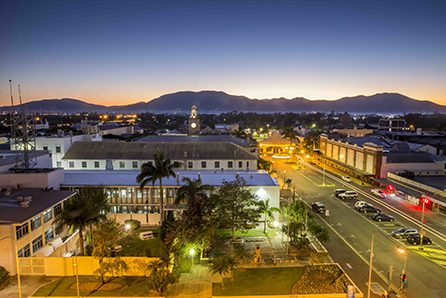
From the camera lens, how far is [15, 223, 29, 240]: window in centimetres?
2569

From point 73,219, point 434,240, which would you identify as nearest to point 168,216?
point 73,219

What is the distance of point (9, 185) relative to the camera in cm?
3531

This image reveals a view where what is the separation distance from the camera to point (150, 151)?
54219 millimetres

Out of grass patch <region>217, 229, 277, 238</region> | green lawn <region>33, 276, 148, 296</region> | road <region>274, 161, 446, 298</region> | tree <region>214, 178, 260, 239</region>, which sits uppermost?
tree <region>214, 178, 260, 239</region>

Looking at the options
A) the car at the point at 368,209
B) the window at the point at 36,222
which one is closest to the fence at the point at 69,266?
the window at the point at 36,222

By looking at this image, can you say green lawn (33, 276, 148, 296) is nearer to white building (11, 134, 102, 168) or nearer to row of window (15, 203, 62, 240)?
row of window (15, 203, 62, 240)

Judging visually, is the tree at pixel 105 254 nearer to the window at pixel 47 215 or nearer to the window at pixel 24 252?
the window at pixel 24 252

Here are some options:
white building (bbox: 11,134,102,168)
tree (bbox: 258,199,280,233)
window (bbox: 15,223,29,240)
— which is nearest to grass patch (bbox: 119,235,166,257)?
window (bbox: 15,223,29,240)

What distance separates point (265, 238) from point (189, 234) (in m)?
10.7

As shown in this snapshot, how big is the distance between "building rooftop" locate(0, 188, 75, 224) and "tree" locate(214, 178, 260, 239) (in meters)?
15.3

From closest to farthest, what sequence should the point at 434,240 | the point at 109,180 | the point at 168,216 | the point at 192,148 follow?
the point at 434,240
the point at 168,216
the point at 109,180
the point at 192,148

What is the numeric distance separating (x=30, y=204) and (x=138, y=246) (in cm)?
1056

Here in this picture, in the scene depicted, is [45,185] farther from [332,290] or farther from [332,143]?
[332,143]

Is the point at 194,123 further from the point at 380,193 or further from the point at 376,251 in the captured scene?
the point at 376,251
